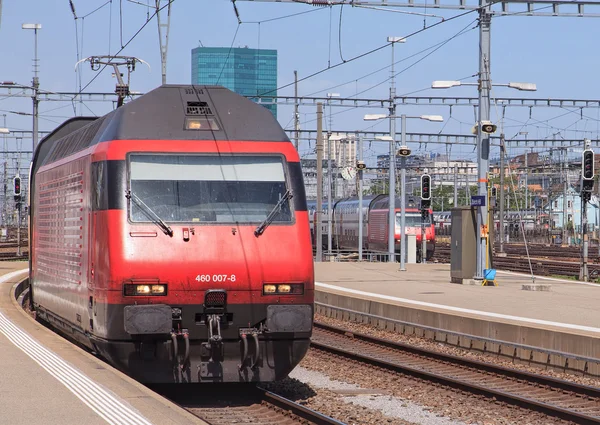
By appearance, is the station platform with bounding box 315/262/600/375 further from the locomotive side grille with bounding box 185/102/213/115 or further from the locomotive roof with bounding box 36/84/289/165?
the locomotive side grille with bounding box 185/102/213/115

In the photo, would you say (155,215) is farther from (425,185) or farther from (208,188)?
(425,185)

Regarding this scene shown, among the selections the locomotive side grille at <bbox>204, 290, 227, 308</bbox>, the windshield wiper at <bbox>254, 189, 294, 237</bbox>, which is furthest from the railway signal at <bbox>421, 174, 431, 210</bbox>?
the locomotive side grille at <bbox>204, 290, 227, 308</bbox>

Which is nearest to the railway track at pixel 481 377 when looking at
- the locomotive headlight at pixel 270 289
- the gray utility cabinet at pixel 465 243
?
the locomotive headlight at pixel 270 289

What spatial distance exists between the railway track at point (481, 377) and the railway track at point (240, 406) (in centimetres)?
278

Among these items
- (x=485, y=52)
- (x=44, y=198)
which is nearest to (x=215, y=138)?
(x=44, y=198)

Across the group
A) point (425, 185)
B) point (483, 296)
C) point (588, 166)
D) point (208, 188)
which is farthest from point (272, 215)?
point (425, 185)

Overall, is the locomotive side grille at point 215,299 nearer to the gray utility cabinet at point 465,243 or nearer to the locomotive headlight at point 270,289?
the locomotive headlight at point 270,289

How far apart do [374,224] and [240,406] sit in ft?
142

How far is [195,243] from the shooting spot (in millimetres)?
11562

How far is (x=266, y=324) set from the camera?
11.5m

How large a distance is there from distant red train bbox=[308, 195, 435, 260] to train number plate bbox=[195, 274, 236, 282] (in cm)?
3869

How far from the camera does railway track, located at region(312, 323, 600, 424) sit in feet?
40.3

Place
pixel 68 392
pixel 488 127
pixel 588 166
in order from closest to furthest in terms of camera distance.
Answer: pixel 68 392, pixel 488 127, pixel 588 166

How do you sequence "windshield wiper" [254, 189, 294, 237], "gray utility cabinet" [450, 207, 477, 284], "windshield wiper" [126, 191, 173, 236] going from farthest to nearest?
"gray utility cabinet" [450, 207, 477, 284]
"windshield wiper" [254, 189, 294, 237]
"windshield wiper" [126, 191, 173, 236]
